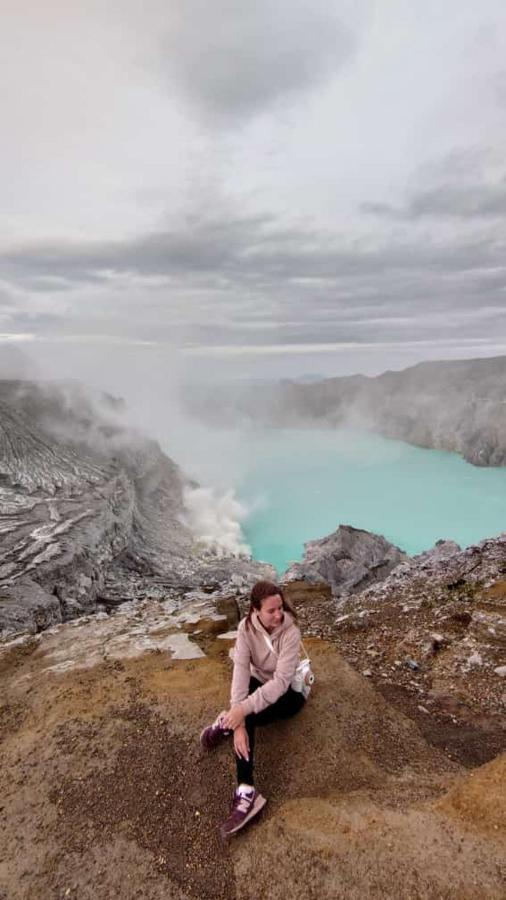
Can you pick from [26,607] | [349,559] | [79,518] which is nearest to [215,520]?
[349,559]

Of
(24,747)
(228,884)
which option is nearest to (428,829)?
(228,884)

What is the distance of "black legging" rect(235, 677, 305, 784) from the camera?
6926mm

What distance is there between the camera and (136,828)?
6.88 metres

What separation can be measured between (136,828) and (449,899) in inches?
168

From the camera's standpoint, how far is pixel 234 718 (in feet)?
23.4

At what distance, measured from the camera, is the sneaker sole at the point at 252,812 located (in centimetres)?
647

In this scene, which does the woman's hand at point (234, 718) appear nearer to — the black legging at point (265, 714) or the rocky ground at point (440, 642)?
the black legging at point (265, 714)

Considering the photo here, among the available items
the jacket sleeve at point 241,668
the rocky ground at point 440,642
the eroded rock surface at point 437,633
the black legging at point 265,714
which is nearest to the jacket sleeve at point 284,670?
the jacket sleeve at point 241,668

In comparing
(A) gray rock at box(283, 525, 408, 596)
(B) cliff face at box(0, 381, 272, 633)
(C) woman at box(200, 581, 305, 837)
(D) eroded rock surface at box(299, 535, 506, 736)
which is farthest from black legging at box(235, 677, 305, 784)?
(A) gray rock at box(283, 525, 408, 596)

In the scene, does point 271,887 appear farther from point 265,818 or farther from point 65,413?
point 65,413

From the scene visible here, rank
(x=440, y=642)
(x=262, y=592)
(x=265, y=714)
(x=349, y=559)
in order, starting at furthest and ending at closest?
(x=349, y=559)
(x=440, y=642)
(x=265, y=714)
(x=262, y=592)

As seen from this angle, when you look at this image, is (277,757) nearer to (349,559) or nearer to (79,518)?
(79,518)

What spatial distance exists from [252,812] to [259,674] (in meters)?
1.86

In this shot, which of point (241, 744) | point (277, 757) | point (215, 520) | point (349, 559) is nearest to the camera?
point (241, 744)
